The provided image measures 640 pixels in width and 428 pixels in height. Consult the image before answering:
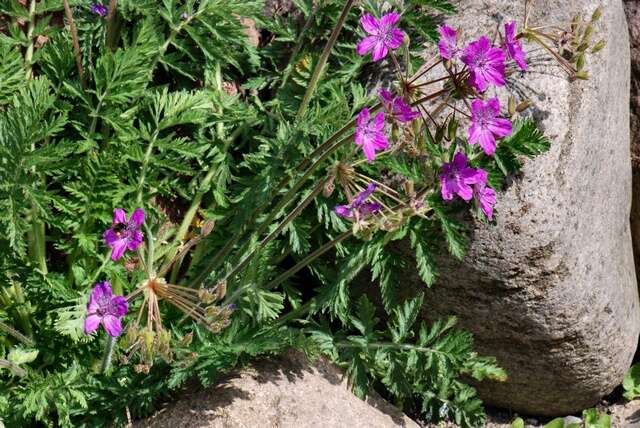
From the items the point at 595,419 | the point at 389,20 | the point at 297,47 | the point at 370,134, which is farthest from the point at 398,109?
the point at 595,419

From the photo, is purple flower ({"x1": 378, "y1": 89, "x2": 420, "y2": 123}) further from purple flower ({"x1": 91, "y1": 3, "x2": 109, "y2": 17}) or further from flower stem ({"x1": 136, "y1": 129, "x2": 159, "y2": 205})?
purple flower ({"x1": 91, "y1": 3, "x2": 109, "y2": 17})

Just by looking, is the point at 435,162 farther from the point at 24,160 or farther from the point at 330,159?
the point at 24,160

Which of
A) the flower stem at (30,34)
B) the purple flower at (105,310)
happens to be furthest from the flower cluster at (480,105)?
the flower stem at (30,34)

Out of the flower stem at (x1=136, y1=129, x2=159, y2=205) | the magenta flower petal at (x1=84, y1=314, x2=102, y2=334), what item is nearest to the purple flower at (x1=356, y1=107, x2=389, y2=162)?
the magenta flower petal at (x1=84, y1=314, x2=102, y2=334)

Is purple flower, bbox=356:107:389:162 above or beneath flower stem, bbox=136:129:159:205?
above

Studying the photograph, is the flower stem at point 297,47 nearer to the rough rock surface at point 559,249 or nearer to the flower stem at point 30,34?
the rough rock surface at point 559,249

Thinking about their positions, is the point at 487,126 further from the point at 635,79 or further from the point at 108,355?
the point at 635,79
